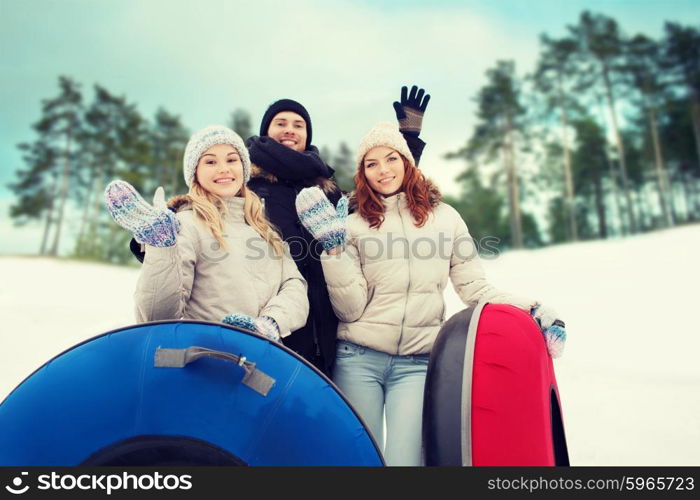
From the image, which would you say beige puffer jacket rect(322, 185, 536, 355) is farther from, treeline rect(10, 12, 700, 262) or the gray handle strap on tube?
treeline rect(10, 12, 700, 262)

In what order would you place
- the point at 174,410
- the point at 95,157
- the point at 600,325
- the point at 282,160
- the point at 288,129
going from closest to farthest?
the point at 174,410 → the point at 282,160 → the point at 288,129 → the point at 600,325 → the point at 95,157

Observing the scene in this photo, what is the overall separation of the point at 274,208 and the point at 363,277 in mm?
539

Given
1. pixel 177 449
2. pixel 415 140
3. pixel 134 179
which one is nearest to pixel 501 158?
pixel 134 179

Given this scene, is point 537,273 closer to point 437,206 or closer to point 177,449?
point 437,206

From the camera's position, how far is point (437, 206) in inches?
89.7

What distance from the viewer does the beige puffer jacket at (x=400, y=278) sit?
2.04 m

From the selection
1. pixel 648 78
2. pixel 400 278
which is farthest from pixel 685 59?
pixel 400 278

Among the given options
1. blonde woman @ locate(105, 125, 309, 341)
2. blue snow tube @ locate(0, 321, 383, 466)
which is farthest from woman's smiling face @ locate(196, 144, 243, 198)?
blue snow tube @ locate(0, 321, 383, 466)

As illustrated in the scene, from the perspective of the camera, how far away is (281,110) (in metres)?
2.55

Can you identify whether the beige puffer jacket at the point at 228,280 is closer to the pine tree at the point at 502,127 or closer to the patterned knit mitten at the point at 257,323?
the patterned knit mitten at the point at 257,323

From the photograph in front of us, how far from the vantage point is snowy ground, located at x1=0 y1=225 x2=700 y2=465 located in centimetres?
506

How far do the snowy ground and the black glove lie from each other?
3.08m

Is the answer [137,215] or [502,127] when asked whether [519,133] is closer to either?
[502,127]

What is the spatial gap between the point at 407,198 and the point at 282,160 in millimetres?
577
